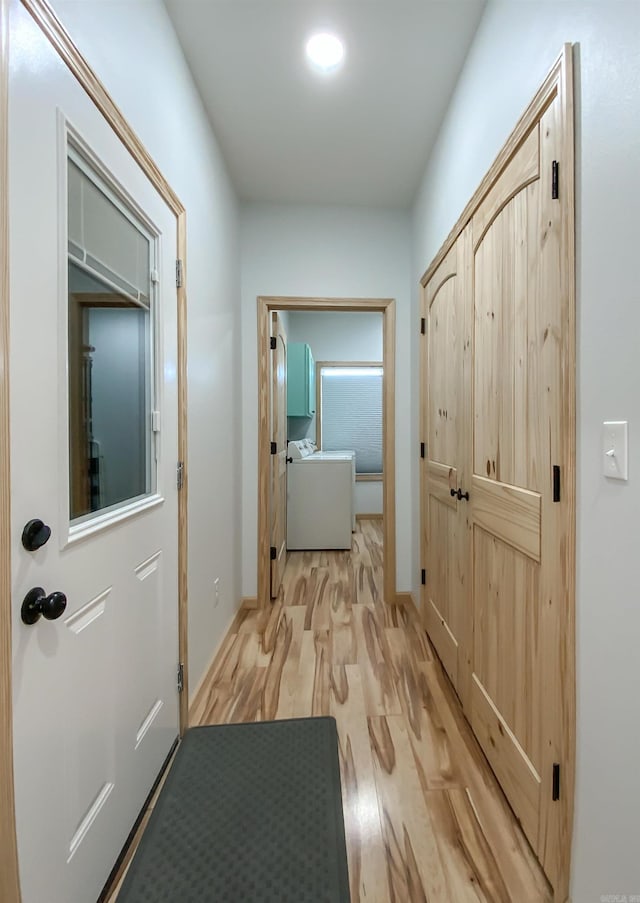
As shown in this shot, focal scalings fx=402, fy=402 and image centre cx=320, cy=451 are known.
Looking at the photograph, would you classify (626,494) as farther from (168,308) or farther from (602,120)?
(168,308)

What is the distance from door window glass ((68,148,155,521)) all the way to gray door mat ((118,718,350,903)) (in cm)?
95

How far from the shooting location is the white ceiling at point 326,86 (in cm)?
148

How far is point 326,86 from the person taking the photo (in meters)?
1.78

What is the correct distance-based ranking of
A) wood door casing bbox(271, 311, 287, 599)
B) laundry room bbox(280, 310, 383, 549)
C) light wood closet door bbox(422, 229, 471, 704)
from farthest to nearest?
laundry room bbox(280, 310, 383, 549) < wood door casing bbox(271, 311, 287, 599) < light wood closet door bbox(422, 229, 471, 704)

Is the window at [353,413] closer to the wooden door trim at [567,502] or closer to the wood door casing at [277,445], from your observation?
the wood door casing at [277,445]

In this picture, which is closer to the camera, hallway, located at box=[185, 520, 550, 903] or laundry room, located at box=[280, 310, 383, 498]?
hallway, located at box=[185, 520, 550, 903]

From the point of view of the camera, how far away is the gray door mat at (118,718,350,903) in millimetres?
1011

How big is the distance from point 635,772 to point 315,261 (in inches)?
111

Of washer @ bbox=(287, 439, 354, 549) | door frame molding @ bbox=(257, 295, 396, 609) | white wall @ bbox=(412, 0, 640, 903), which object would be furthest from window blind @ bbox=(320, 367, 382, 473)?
white wall @ bbox=(412, 0, 640, 903)

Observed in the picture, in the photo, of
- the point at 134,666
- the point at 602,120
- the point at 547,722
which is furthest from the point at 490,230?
the point at 134,666

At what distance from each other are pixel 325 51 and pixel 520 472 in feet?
5.92

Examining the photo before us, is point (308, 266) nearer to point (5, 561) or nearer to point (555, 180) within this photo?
point (555, 180)

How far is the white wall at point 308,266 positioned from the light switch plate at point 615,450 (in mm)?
1966

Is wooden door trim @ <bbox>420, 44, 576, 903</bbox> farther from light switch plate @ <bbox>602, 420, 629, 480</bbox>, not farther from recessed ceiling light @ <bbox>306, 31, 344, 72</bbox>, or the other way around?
recessed ceiling light @ <bbox>306, 31, 344, 72</bbox>
